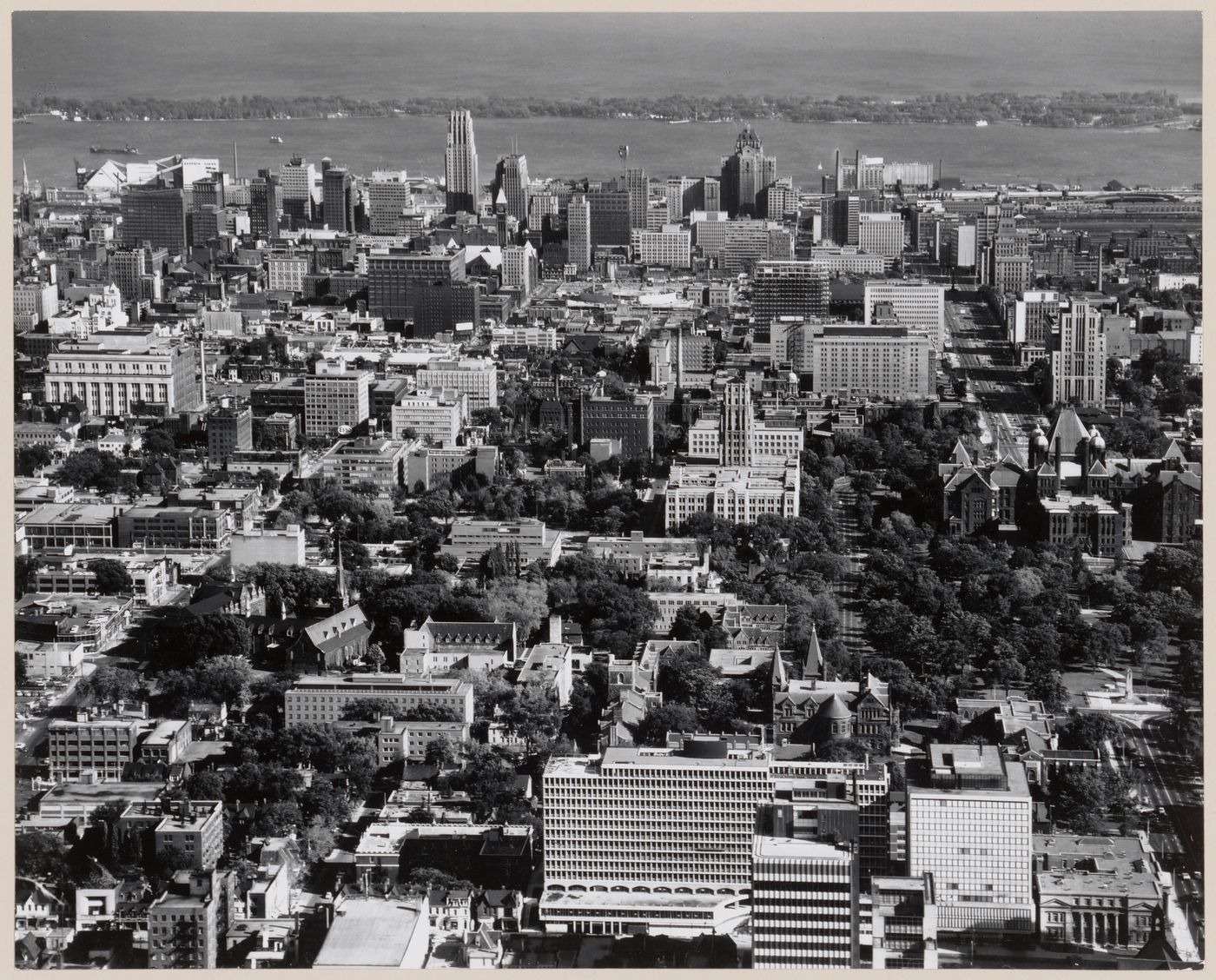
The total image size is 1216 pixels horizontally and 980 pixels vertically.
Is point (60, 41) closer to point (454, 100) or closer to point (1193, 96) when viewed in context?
point (1193, 96)

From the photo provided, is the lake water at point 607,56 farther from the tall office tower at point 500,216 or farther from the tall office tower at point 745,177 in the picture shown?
the tall office tower at point 500,216

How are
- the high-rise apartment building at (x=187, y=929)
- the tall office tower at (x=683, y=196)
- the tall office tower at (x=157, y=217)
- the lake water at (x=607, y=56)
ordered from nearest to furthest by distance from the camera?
the high-rise apartment building at (x=187, y=929) → the lake water at (x=607, y=56) → the tall office tower at (x=157, y=217) → the tall office tower at (x=683, y=196)

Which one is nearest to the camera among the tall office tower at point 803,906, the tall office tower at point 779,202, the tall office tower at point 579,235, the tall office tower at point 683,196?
the tall office tower at point 803,906

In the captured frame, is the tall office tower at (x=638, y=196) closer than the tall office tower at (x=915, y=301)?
No

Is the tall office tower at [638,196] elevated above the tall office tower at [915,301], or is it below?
above

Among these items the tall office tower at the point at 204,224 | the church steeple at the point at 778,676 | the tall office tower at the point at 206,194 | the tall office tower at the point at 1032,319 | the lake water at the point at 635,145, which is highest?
the lake water at the point at 635,145

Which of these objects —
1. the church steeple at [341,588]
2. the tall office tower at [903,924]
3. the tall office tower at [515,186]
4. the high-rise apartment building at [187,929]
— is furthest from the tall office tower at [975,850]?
the tall office tower at [515,186]

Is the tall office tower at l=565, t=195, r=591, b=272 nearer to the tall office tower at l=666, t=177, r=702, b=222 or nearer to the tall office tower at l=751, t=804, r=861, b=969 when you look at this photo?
the tall office tower at l=666, t=177, r=702, b=222
